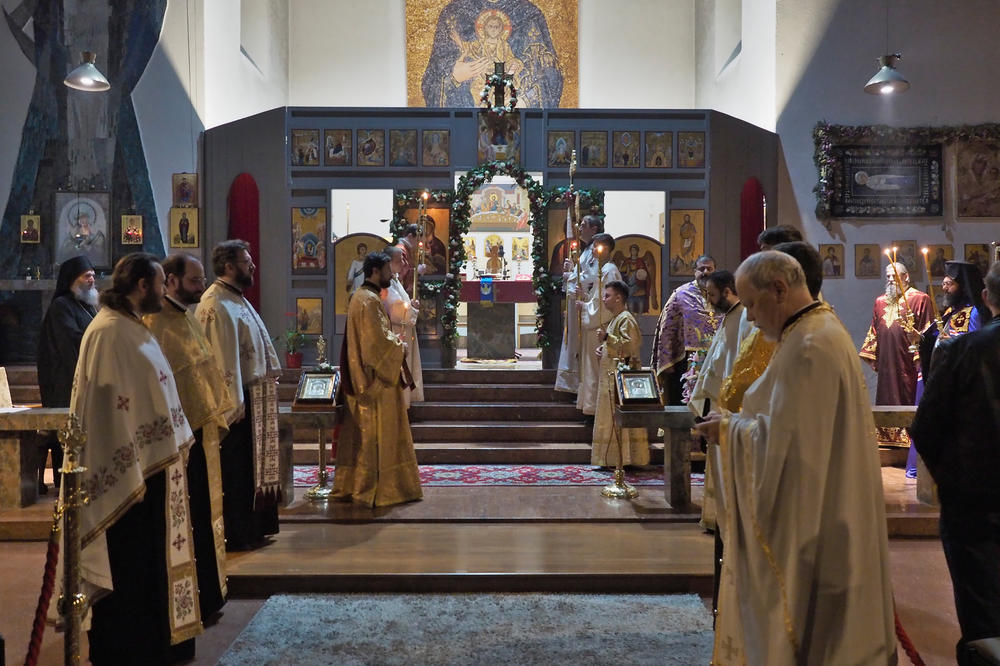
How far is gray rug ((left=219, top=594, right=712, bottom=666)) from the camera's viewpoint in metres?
3.95

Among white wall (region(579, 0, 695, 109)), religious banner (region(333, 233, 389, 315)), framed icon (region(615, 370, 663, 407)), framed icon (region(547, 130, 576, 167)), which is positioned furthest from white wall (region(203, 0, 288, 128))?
framed icon (region(615, 370, 663, 407))

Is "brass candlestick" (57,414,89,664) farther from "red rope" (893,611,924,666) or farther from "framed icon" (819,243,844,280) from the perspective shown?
"framed icon" (819,243,844,280)

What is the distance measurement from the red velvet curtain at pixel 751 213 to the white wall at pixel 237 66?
8175 millimetres

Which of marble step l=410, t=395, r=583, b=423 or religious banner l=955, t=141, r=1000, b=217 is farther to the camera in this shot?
religious banner l=955, t=141, r=1000, b=217

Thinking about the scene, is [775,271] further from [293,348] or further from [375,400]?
[293,348]

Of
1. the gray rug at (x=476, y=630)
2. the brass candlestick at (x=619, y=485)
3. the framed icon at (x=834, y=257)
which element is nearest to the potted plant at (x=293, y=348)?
the brass candlestick at (x=619, y=485)

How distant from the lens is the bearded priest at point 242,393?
5.29 metres

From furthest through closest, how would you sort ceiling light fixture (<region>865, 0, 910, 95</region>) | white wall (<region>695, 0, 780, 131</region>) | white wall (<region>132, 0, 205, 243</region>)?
white wall (<region>695, 0, 780, 131</region>)
white wall (<region>132, 0, 205, 243</region>)
ceiling light fixture (<region>865, 0, 910, 95</region>)

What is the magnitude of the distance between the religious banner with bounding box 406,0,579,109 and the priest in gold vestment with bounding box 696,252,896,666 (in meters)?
15.1

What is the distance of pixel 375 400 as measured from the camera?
6.77 metres

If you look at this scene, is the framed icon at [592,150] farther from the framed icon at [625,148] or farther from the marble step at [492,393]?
the marble step at [492,393]

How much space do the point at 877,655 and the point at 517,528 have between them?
355cm

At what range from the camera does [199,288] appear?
182 inches

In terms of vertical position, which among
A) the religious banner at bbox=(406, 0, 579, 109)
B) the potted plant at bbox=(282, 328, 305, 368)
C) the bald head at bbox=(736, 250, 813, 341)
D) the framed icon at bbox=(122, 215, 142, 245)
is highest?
the religious banner at bbox=(406, 0, 579, 109)
